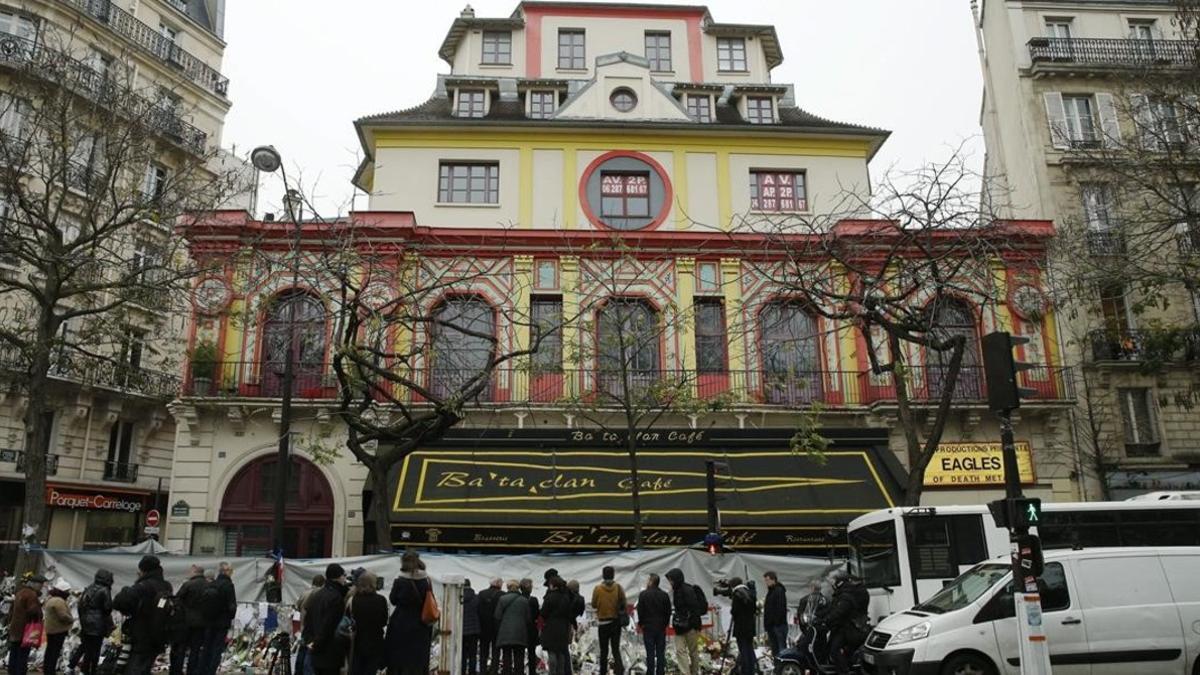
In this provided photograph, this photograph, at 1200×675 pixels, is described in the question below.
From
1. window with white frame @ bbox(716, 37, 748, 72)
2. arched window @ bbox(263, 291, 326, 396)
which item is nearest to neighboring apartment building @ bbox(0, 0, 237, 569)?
arched window @ bbox(263, 291, 326, 396)

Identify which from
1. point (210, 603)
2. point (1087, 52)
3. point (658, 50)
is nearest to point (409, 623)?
point (210, 603)

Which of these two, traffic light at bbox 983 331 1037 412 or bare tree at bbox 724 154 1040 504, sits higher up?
bare tree at bbox 724 154 1040 504

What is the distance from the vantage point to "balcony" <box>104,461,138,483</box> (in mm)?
26203

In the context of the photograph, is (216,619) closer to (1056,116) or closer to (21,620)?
(21,620)

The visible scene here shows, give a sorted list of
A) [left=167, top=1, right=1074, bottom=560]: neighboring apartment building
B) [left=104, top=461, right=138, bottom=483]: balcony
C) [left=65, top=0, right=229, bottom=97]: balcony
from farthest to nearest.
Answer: [left=65, top=0, right=229, bottom=97]: balcony, [left=104, top=461, right=138, bottom=483]: balcony, [left=167, top=1, right=1074, bottom=560]: neighboring apartment building

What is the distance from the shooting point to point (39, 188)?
25.6m

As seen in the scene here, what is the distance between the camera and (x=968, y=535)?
554 inches

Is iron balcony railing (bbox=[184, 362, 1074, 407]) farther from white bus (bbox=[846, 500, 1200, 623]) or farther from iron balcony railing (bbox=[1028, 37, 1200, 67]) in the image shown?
iron balcony railing (bbox=[1028, 37, 1200, 67])

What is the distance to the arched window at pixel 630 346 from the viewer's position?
65.8 feet

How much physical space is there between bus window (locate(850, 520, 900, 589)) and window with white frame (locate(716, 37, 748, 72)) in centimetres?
1670

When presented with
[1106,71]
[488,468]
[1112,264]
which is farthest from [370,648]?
[1106,71]

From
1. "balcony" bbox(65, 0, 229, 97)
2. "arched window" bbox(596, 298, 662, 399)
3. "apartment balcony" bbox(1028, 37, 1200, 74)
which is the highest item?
Answer: "balcony" bbox(65, 0, 229, 97)

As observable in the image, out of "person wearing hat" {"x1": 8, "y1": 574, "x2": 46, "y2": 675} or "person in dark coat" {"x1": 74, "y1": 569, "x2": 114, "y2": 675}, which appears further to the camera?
"person in dark coat" {"x1": 74, "y1": 569, "x2": 114, "y2": 675}

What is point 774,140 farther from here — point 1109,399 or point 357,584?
point 357,584
